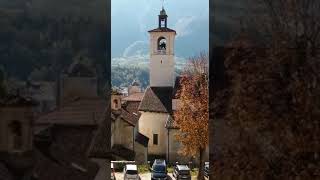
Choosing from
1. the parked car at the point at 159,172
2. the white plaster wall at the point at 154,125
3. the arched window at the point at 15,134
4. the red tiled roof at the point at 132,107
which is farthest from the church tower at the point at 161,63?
the arched window at the point at 15,134

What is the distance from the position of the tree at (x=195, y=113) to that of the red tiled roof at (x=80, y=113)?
764 centimetres

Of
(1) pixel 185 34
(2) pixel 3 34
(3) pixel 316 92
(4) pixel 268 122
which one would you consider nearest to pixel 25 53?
(2) pixel 3 34

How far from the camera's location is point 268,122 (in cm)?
546

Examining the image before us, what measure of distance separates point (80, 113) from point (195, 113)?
8458 millimetres

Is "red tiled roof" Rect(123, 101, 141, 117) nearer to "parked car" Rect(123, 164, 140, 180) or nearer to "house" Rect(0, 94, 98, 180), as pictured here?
"parked car" Rect(123, 164, 140, 180)

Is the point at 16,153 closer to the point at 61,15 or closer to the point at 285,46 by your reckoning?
the point at 61,15

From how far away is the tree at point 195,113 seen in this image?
13.5m

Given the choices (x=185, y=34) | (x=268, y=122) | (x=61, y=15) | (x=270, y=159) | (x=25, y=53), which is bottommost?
(x=270, y=159)

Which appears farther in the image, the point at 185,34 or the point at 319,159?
the point at 185,34

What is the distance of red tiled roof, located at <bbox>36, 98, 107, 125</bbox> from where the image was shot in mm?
5609

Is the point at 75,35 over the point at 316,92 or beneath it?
over

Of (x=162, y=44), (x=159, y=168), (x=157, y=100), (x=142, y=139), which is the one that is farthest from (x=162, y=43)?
(x=159, y=168)

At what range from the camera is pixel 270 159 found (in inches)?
215

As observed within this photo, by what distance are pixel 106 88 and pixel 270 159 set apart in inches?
64.8
